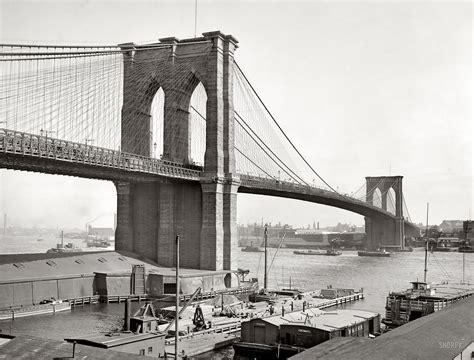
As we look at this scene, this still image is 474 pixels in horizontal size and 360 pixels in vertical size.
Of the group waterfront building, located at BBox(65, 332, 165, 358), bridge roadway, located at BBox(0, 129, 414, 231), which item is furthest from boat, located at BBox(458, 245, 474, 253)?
waterfront building, located at BBox(65, 332, 165, 358)

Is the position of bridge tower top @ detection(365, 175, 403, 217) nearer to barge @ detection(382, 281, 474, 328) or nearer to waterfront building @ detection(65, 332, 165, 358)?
barge @ detection(382, 281, 474, 328)

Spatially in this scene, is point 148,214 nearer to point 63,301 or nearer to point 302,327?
point 63,301

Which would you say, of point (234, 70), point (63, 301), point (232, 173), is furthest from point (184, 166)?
point (63, 301)

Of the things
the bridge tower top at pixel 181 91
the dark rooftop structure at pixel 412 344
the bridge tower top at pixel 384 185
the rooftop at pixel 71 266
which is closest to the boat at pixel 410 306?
the dark rooftop structure at pixel 412 344

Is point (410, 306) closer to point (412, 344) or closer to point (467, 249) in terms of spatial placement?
point (412, 344)

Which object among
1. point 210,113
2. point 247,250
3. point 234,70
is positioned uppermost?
point 234,70

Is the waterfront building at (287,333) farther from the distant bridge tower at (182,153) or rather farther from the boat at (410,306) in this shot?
the distant bridge tower at (182,153)
